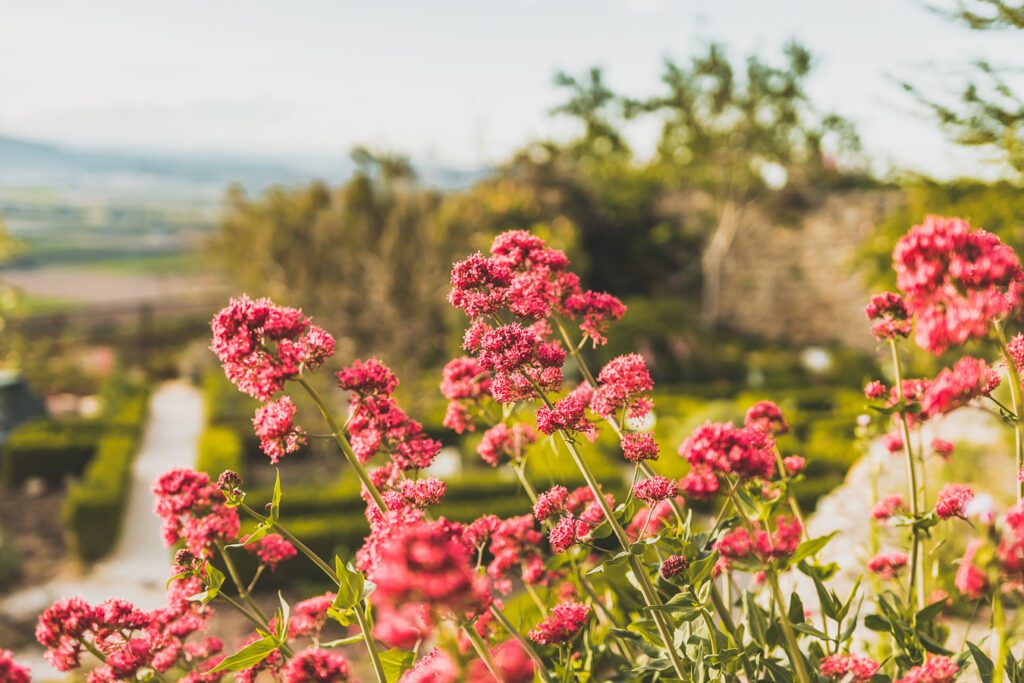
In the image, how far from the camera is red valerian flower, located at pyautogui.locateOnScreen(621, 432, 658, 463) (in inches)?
59.4

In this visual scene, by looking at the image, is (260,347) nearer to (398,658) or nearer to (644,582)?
(398,658)

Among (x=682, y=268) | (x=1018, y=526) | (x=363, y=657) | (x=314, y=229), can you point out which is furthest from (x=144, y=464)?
(x=682, y=268)

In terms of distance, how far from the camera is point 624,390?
5.22ft

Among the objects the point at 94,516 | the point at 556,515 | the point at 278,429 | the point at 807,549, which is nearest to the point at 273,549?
the point at 278,429

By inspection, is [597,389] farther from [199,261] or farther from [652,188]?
[199,261]

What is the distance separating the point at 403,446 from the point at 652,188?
1922 cm

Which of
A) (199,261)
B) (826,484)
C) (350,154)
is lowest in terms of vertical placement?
(199,261)

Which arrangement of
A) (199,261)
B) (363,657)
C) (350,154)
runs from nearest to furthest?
(363,657) < (350,154) < (199,261)

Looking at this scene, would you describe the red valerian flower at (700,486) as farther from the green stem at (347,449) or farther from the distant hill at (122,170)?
the distant hill at (122,170)

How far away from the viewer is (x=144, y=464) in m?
11.1

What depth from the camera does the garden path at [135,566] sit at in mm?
7070

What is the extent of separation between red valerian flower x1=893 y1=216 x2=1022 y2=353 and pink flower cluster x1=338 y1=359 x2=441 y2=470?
0.99 meters

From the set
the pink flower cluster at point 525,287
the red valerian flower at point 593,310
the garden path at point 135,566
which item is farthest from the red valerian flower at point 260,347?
the garden path at point 135,566

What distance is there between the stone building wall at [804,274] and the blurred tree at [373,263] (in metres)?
8.74
